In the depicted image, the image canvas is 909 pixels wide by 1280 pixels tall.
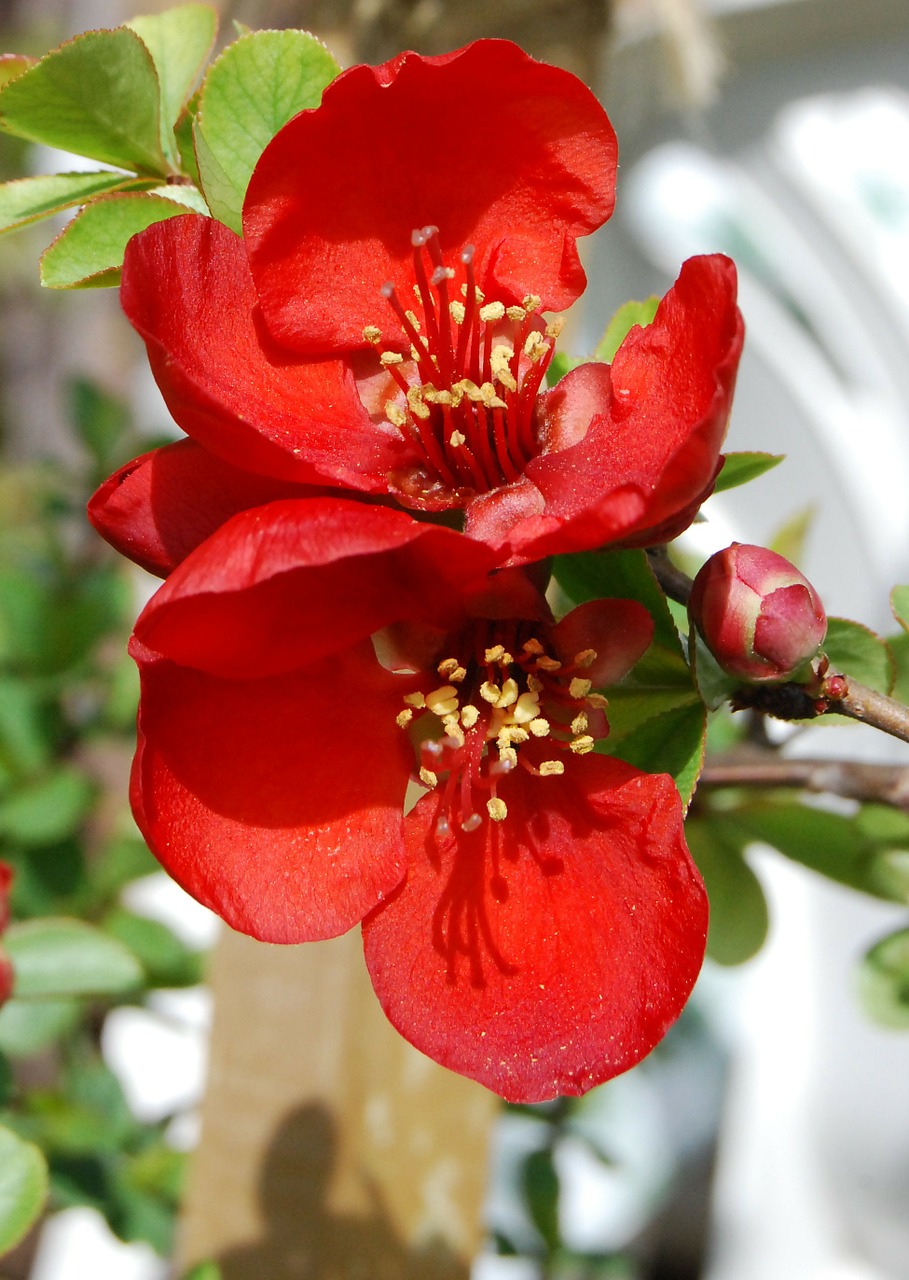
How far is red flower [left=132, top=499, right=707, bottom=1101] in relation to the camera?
1.28 feet

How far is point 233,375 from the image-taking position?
41 centimetres

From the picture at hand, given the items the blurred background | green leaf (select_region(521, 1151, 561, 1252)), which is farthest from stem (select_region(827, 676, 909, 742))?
the blurred background

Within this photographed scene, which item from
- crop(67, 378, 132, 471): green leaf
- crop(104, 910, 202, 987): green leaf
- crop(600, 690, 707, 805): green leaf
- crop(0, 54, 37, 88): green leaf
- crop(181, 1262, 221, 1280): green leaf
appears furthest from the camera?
crop(67, 378, 132, 471): green leaf

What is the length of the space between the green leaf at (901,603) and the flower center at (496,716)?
14cm

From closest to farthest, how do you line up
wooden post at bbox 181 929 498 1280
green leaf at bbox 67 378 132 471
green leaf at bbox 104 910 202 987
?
wooden post at bbox 181 929 498 1280 < green leaf at bbox 104 910 202 987 < green leaf at bbox 67 378 132 471

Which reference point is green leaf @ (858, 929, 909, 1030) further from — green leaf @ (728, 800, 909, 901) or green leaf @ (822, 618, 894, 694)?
green leaf @ (822, 618, 894, 694)

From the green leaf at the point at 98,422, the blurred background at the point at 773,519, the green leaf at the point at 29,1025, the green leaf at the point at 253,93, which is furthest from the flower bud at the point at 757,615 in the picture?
the blurred background at the point at 773,519

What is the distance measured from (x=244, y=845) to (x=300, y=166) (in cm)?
24

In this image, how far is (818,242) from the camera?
2068 millimetres

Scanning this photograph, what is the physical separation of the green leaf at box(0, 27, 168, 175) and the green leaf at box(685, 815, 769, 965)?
1.54 ft

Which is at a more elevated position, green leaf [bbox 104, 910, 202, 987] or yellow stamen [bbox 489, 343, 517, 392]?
yellow stamen [bbox 489, 343, 517, 392]

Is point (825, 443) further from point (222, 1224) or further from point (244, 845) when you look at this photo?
point (244, 845)

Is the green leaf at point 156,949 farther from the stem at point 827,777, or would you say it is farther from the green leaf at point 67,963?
the stem at point 827,777

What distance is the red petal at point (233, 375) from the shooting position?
351mm
